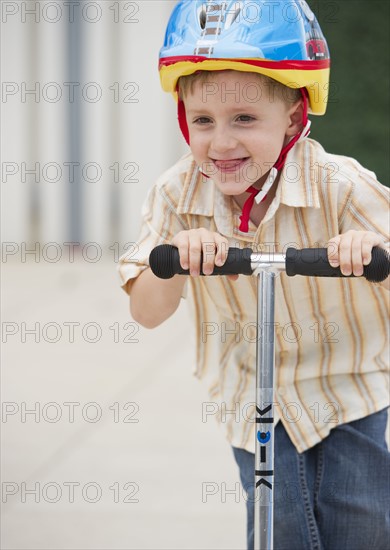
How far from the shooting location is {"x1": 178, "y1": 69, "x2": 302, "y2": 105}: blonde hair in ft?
8.72

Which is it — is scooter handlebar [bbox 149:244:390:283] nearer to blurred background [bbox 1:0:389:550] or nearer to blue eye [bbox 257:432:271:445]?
blue eye [bbox 257:432:271:445]

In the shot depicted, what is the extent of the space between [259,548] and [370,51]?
801cm

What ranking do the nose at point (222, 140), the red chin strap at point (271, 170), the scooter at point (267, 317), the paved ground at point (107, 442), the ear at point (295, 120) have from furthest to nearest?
the paved ground at point (107, 442), the ear at point (295, 120), the red chin strap at point (271, 170), the nose at point (222, 140), the scooter at point (267, 317)

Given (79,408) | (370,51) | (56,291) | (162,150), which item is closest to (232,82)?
(79,408)

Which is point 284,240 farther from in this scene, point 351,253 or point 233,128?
point 351,253

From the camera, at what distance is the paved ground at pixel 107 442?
4109mm

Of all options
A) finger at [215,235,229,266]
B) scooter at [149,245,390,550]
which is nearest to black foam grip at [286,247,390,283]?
scooter at [149,245,390,550]

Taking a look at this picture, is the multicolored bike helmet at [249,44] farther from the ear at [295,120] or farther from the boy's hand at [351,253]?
the boy's hand at [351,253]

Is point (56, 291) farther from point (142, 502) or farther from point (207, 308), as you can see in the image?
point (207, 308)

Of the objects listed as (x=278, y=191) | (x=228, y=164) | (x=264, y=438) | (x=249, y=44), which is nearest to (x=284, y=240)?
(x=278, y=191)

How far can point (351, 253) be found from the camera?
2240 mm

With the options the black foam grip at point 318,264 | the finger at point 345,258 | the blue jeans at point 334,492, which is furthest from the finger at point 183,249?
the blue jeans at point 334,492

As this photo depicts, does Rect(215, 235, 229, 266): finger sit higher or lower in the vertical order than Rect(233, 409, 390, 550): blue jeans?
higher

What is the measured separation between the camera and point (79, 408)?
5629 mm
